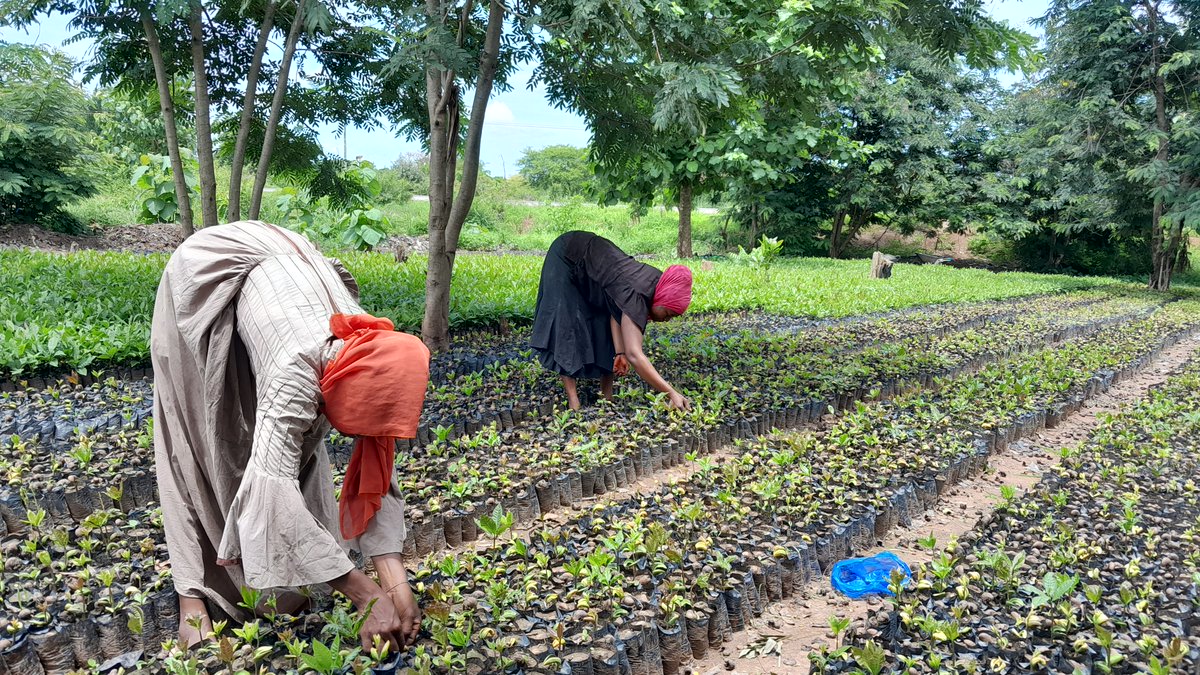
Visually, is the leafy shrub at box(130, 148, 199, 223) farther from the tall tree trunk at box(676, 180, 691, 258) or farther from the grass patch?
the tall tree trunk at box(676, 180, 691, 258)

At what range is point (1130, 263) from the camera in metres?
22.1

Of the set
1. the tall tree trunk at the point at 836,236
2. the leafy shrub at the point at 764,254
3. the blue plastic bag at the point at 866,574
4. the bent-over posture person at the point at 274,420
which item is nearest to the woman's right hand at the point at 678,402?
the blue plastic bag at the point at 866,574

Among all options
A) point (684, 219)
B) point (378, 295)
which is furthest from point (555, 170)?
point (378, 295)

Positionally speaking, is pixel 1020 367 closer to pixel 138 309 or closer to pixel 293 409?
pixel 293 409

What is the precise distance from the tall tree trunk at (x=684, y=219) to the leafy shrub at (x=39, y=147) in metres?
12.0

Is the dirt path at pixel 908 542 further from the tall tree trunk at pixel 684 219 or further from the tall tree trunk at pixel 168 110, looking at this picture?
the tall tree trunk at pixel 684 219

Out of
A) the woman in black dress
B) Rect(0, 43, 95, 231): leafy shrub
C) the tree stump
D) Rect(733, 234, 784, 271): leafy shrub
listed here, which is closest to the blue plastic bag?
the woman in black dress

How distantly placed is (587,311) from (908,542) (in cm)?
228

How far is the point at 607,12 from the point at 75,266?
744cm

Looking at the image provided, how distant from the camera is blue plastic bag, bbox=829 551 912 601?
9.91 ft

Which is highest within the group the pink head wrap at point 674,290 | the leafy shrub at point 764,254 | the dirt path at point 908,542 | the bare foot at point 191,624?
the leafy shrub at point 764,254

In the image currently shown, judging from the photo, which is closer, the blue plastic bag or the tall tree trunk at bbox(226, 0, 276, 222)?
the blue plastic bag

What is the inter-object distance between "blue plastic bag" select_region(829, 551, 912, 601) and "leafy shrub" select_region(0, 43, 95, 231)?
48.6 ft

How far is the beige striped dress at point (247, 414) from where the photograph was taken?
5.84 feet
